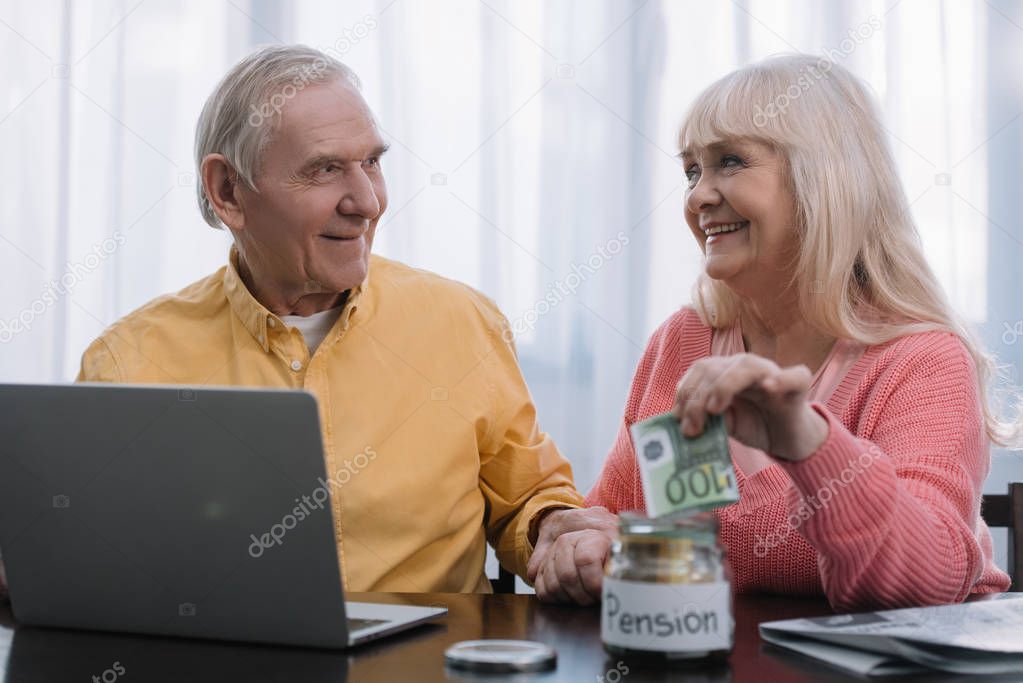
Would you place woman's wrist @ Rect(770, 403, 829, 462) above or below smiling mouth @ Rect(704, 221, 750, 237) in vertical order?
below

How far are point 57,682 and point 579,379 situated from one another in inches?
71.8

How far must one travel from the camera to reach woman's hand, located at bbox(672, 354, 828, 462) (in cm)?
88

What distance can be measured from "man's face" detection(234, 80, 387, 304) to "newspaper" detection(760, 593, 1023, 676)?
0.83m

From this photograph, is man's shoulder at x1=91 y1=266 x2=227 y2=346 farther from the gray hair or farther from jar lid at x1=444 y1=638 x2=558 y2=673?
jar lid at x1=444 y1=638 x2=558 y2=673

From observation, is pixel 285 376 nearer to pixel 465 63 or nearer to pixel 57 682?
pixel 57 682

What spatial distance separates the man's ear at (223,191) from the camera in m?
1.60

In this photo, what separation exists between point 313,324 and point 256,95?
1.06 feet

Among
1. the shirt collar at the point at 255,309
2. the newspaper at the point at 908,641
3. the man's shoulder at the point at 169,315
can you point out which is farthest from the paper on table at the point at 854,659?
the man's shoulder at the point at 169,315

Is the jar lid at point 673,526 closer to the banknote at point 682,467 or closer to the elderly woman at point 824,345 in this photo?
the banknote at point 682,467

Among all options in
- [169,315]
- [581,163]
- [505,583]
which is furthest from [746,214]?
[581,163]

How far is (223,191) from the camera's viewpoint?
1.61 meters

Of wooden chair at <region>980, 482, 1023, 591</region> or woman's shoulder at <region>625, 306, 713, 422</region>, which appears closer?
wooden chair at <region>980, 482, 1023, 591</region>

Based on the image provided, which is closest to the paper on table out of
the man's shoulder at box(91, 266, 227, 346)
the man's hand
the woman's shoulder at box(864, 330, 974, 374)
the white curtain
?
the man's hand

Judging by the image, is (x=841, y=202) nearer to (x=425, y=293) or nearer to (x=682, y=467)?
(x=425, y=293)
